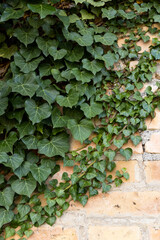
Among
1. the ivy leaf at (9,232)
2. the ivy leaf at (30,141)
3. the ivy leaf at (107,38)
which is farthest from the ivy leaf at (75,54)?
the ivy leaf at (9,232)

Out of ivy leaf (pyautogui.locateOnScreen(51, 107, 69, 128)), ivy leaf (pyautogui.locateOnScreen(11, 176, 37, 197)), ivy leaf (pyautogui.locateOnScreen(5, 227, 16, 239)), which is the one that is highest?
ivy leaf (pyautogui.locateOnScreen(51, 107, 69, 128))

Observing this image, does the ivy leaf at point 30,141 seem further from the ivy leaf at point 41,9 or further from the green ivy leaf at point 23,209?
the ivy leaf at point 41,9

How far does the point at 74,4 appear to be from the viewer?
4.83 feet

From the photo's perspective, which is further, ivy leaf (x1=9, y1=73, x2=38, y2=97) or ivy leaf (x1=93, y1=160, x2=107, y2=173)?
ivy leaf (x1=93, y1=160, x2=107, y2=173)

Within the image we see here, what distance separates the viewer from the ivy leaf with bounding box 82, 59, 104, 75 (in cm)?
135

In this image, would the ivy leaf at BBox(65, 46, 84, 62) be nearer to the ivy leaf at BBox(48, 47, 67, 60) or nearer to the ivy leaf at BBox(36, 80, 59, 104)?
the ivy leaf at BBox(48, 47, 67, 60)

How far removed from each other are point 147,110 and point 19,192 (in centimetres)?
84

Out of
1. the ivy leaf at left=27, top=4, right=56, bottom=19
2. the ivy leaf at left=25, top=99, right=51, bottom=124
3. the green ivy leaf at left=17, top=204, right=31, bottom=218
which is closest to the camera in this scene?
the ivy leaf at left=27, top=4, right=56, bottom=19

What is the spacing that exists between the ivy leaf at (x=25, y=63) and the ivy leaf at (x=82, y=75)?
20 cm

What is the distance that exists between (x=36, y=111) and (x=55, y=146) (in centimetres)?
22

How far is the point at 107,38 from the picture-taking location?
4.59ft

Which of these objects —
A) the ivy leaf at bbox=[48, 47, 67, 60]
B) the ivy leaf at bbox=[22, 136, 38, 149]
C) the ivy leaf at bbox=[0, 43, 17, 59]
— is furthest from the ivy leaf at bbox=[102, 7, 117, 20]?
the ivy leaf at bbox=[22, 136, 38, 149]

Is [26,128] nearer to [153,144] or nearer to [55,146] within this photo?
[55,146]

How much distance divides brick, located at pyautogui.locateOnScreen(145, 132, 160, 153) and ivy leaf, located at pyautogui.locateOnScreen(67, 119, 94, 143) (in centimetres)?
34
